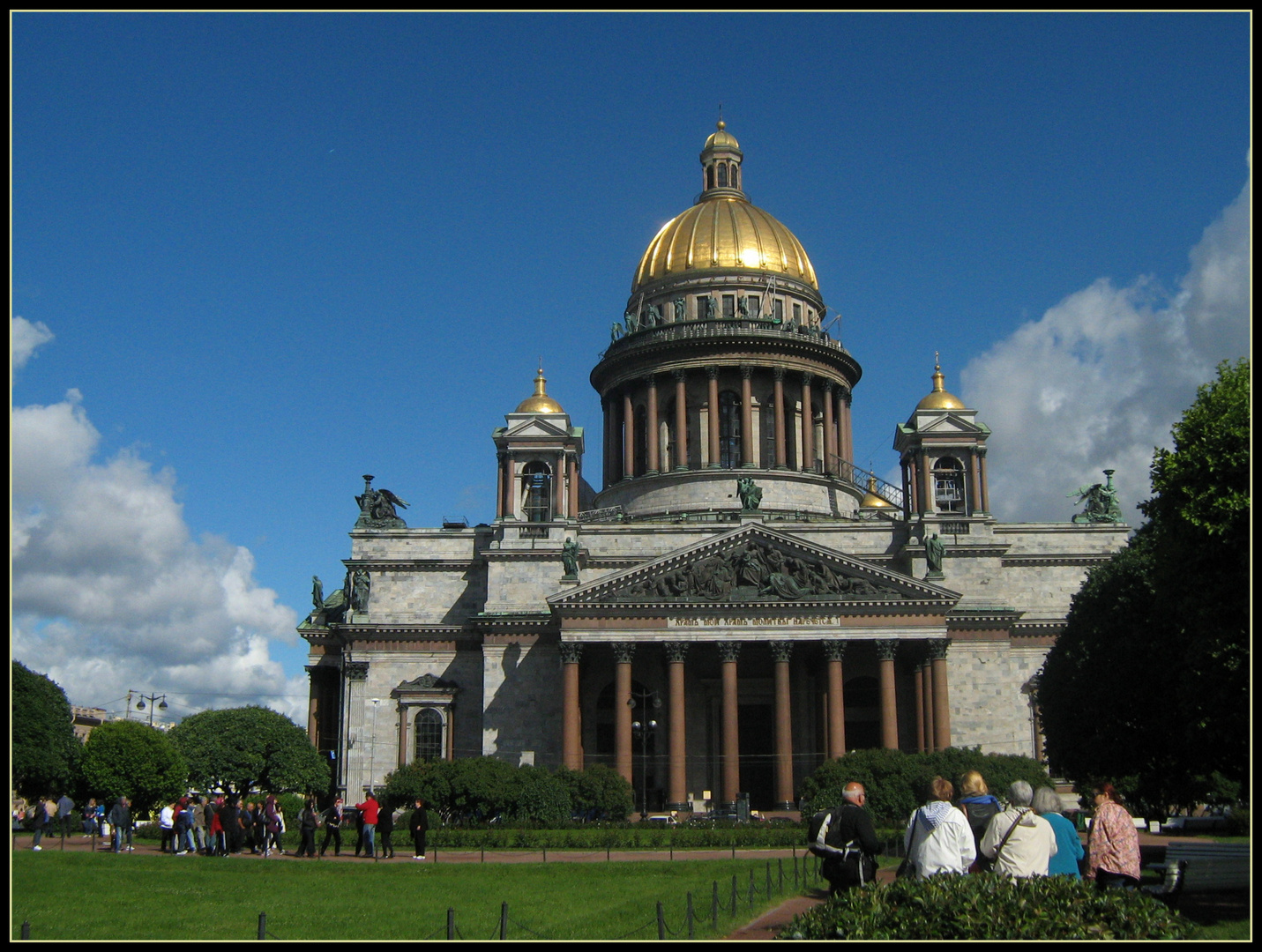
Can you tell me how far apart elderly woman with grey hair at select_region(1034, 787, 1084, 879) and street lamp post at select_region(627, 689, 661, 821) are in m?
41.5

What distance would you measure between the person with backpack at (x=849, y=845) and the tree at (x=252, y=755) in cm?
5324

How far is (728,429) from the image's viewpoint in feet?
259

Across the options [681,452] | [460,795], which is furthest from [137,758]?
[681,452]

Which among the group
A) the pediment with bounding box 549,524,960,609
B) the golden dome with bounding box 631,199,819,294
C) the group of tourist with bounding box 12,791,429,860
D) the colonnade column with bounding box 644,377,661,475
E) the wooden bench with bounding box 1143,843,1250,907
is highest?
the golden dome with bounding box 631,199,819,294

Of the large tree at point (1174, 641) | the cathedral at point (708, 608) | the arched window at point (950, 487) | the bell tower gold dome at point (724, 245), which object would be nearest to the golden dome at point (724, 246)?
the bell tower gold dome at point (724, 245)

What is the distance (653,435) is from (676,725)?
2449cm

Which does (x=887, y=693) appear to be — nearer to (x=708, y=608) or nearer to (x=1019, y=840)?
(x=708, y=608)

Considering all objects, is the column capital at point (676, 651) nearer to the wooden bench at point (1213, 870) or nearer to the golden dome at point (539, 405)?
the golden dome at point (539, 405)

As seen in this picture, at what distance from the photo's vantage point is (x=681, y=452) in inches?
3014

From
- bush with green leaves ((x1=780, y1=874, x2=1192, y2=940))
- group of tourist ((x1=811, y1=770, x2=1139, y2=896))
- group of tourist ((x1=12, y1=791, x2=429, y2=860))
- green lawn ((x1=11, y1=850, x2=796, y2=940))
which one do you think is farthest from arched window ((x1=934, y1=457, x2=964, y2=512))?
bush with green leaves ((x1=780, y1=874, x2=1192, y2=940))

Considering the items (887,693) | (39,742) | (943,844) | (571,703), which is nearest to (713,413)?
(887,693)

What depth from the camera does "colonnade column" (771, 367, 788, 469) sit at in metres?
76.8

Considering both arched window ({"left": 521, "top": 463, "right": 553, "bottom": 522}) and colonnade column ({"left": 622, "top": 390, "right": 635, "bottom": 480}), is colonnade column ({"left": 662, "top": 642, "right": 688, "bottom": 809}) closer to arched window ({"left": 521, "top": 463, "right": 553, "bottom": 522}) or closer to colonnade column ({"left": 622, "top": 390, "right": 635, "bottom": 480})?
arched window ({"left": 521, "top": 463, "right": 553, "bottom": 522})

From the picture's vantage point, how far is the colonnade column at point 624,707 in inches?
2266
